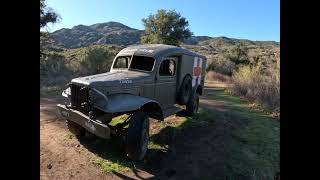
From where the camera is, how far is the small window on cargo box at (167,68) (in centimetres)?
833

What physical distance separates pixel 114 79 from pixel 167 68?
2029mm

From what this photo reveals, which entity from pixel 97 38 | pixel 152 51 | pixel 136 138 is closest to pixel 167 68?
pixel 152 51

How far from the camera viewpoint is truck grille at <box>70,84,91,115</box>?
6.66 m

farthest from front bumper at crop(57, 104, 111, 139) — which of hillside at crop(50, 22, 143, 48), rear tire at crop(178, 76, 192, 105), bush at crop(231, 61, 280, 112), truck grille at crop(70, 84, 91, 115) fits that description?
hillside at crop(50, 22, 143, 48)

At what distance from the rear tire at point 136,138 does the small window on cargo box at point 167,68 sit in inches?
73.9

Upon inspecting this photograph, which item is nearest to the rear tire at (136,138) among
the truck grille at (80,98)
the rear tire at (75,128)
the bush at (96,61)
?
the truck grille at (80,98)

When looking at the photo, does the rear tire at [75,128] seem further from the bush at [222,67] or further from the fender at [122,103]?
the bush at [222,67]

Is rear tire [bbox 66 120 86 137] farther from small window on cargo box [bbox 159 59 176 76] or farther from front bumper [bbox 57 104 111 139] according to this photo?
small window on cargo box [bbox 159 59 176 76]
